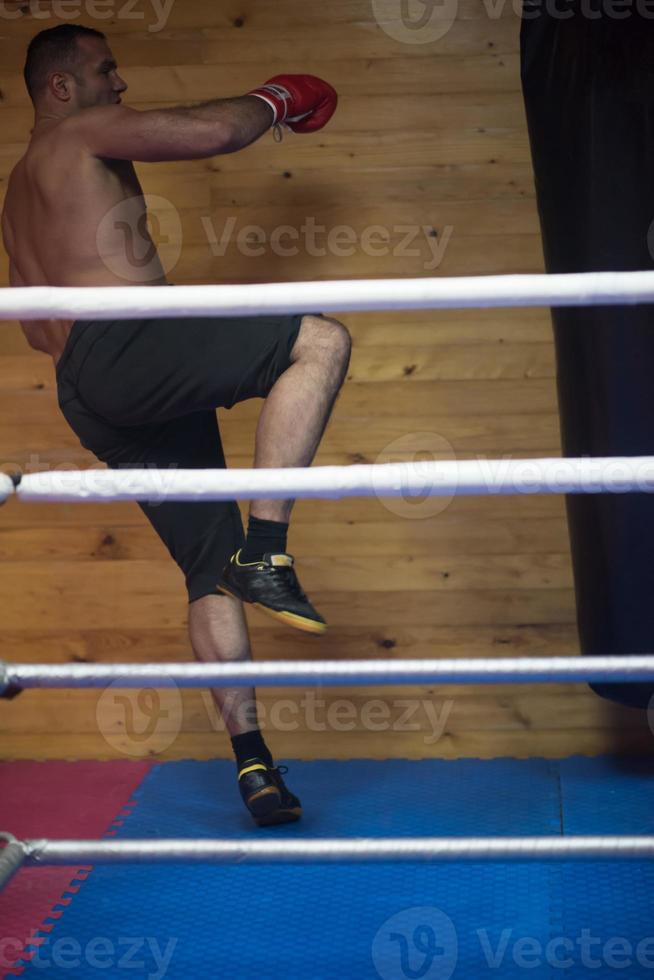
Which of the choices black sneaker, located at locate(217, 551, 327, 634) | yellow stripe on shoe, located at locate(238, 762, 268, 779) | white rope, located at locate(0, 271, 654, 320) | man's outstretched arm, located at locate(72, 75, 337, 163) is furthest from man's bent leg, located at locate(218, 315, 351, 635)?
white rope, located at locate(0, 271, 654, 320)

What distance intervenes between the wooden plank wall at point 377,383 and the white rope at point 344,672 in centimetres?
147

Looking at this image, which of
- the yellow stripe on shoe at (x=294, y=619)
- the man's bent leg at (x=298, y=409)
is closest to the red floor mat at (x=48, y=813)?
the yellow stripe on shoe at (x=294, y=619)

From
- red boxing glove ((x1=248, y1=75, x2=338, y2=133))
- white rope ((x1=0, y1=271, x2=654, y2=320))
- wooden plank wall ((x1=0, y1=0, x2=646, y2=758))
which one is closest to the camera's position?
white rope ((x1=0, y1=271, x2=654, y2=320))

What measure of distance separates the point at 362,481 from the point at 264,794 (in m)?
1.24

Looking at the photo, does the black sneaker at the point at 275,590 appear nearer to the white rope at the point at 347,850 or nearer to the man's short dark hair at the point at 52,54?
the white rope at the point at 347,850

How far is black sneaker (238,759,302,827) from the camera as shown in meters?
2.08

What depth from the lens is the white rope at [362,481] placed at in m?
0.97

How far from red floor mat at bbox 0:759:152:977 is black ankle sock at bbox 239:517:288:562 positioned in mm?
672

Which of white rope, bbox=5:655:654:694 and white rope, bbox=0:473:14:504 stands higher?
white rope, bbox=0:473:14:504

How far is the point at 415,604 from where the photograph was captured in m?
2.53

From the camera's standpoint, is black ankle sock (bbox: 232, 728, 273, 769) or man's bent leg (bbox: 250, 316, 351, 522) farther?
black ankle sock (bbox: 232, 728, 273, 769)

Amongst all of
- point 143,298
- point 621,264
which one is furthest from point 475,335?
point 143,298

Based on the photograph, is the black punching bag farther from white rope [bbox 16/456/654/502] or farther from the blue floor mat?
white rope [bbox 16/456/654/502]

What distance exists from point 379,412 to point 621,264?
806 mm
